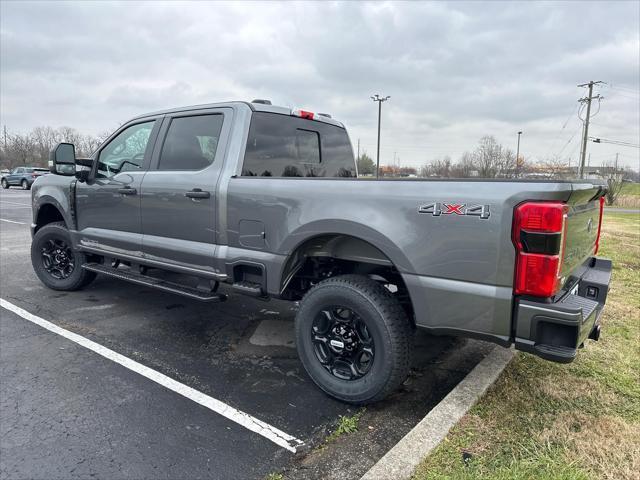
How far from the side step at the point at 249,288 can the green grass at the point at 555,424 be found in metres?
1.67

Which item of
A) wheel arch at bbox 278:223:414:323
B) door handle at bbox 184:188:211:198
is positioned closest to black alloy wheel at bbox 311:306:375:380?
wheel arch at bbox 278:223:414:323

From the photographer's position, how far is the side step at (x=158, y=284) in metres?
3.81

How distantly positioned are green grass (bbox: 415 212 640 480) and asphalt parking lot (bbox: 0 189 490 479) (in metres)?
0.40

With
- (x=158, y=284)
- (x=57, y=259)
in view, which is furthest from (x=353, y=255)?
(x=57, y=259)

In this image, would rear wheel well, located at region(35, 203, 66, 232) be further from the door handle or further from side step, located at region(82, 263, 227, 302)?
the door handle

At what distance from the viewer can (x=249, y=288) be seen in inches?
138

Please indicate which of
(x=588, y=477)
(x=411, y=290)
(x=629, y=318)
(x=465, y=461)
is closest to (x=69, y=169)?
(x=411, y=290)

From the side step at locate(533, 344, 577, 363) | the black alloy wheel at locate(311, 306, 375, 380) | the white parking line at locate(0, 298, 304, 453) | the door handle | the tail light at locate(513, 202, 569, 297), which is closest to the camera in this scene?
the tail light at locate(513, 202, 569, 297)

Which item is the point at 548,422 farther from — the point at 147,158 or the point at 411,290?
the point at 147,158

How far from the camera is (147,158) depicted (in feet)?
14.2

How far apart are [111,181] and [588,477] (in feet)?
14.8

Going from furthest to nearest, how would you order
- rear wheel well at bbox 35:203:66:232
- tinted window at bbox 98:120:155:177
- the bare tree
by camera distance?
the bare tree, rear wheel well at bbox 35:203:66:232, tinted window at bbox 98:120:155:177

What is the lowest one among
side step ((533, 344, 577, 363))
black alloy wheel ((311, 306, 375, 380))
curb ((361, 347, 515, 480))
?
curb ((361, 347, 515, 480))

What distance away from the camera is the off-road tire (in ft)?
17.5
